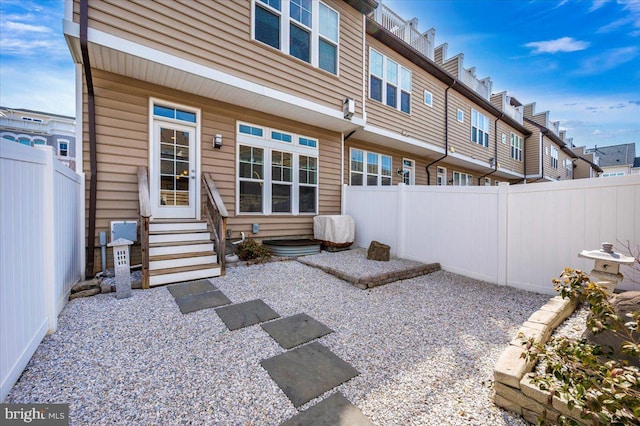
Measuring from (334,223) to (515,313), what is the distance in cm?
385

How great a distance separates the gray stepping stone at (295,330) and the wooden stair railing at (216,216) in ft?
6.64

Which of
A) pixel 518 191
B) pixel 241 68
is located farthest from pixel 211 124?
pixel 518 191

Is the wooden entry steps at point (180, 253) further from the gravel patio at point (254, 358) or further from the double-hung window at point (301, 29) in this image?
the double-hung window at point (301, 29)

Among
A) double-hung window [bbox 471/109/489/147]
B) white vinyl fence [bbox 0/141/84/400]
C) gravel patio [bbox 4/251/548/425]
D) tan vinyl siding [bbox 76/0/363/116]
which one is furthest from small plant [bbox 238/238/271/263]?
double-hung window [bbox 471/109/489/147]

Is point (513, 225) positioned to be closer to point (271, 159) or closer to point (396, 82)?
point (271, 159)

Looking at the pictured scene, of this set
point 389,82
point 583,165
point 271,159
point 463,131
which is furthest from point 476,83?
point 583,165

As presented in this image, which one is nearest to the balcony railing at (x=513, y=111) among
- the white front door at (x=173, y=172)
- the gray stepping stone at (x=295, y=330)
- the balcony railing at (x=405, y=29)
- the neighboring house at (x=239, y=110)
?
the balcony railing at (x=405, y=29)

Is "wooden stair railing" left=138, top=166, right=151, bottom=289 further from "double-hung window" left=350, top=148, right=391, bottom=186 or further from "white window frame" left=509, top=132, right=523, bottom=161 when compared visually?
"white window frame" left=509, top=132, right=523, bottom=161

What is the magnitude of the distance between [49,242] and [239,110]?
415 cm

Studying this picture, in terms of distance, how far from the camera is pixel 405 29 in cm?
901

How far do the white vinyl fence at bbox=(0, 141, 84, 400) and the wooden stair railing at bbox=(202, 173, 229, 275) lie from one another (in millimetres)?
1923

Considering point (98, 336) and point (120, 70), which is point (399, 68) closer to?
point (120, 70)

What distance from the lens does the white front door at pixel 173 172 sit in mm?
4793

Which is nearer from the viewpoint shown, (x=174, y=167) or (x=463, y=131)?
(x=174, y=167)
